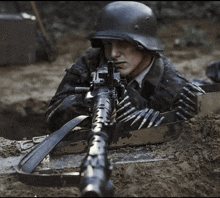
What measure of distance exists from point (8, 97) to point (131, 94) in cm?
236

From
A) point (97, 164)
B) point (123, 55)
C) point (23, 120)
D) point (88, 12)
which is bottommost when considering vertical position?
point (23, 120)

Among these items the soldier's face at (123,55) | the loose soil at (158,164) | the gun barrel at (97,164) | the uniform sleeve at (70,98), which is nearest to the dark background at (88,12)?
the loose soil at (158,164)

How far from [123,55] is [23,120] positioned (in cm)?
204

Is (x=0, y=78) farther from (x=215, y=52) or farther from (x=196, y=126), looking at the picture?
(x=215, y=52)

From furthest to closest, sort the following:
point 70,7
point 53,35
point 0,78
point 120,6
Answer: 1. point 70,7
2. point 53,35
3. point 0,78
4. point 120,6

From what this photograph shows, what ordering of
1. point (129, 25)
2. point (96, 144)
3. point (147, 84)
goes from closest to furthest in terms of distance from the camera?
point (96, 144) < point (129, 25) < point (147, 84)

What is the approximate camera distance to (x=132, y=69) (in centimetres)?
292

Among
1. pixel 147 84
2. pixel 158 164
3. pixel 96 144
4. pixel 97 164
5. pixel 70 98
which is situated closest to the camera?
pixel 97 164

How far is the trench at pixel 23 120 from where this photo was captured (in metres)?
4.12

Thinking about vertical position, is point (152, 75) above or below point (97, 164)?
above

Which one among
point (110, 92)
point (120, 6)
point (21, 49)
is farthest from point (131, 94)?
point (21, 49)

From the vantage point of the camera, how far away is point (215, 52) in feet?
23.9

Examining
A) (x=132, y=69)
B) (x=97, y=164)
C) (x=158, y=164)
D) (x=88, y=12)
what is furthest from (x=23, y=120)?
(x=88, y=12)

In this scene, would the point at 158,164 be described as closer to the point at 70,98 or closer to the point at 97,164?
the point at 97,164
